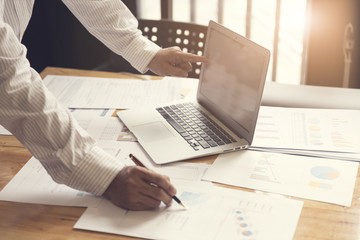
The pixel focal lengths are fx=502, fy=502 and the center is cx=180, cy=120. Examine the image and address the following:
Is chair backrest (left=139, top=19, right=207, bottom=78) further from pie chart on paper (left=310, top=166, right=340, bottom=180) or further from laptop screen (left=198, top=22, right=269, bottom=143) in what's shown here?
pie chart on paper (left=310, top=166, right=340, bottom=180)

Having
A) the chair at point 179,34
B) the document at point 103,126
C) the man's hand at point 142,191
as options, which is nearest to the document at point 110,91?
the document at point 103,126

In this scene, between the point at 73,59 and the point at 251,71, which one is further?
the point at 73,59

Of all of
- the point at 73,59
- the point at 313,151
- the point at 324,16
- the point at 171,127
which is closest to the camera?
the point at 313,151

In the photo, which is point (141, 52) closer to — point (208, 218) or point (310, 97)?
point (310, 97)

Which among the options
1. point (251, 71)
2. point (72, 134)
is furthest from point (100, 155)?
point (251, 71)

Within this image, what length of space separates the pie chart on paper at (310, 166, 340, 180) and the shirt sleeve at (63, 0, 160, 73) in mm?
675

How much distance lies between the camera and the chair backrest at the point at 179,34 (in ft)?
6.61

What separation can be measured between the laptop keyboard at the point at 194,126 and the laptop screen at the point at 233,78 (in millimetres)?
40

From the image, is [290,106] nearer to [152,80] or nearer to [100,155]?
[152,80]

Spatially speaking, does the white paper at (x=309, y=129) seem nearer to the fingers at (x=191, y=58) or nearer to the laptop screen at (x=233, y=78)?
the laptop screen at (x=233, y=78)

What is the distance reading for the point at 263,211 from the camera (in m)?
1.09

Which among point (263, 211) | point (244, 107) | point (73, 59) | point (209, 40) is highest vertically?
point (209, 40)

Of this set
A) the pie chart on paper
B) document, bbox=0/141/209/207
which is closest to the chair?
document, bbox=0/141/209/207

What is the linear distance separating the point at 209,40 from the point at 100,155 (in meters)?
0.58
